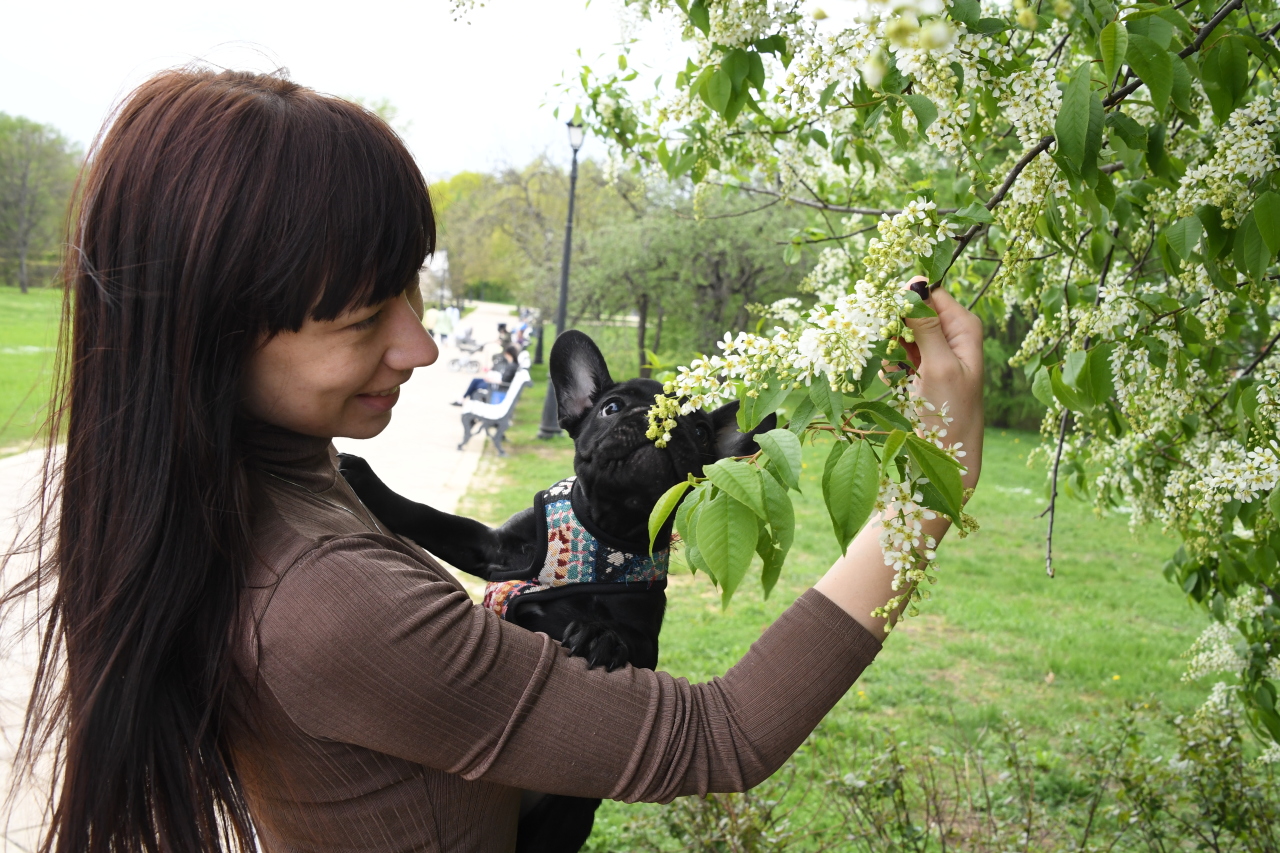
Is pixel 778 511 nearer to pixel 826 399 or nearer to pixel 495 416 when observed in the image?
pixel 826 399

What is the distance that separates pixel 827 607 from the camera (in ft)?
4.27

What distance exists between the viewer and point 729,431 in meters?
1.73

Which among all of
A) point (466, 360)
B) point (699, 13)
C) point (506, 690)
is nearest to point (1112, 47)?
point (699, 13)

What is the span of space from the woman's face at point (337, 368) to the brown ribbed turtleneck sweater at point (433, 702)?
77 mm

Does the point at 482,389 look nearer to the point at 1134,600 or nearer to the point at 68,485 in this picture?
the point at 1134,600

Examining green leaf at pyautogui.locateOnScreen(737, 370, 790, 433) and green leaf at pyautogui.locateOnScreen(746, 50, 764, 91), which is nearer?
green leaf at pyautogui.locateOnScreen(737, 370, 790, 433)

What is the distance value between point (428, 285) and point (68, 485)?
48.9 metres

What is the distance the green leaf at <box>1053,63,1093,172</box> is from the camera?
55.9 inches

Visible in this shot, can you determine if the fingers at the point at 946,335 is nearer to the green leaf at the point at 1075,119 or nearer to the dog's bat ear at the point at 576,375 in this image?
the green leaf at the point at 1075,119

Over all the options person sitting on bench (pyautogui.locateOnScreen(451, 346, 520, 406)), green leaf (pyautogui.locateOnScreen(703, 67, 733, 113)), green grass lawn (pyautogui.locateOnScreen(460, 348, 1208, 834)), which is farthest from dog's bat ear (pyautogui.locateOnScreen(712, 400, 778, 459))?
person sitting on bench (pyautogui.locateOnScreen(451, 346, 520, 406))

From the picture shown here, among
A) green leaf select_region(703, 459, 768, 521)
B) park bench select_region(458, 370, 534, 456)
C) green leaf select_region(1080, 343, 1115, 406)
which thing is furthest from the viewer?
park bench select_region(458, 370, 534, 456)

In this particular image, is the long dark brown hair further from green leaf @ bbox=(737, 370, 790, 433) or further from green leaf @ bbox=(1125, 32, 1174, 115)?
green leaf @ bbox=(1125, 32, 1174, 115)

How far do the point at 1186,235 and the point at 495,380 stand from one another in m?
16.8

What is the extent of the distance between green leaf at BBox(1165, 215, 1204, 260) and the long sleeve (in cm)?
113
